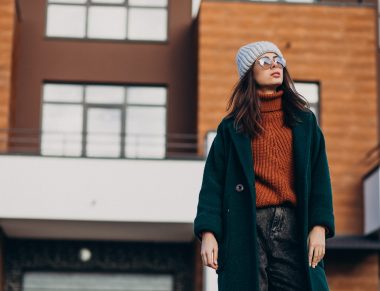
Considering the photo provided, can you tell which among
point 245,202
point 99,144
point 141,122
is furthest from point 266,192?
point 141,122

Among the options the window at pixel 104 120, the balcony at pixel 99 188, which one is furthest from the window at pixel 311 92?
the balcony at pixel 99 188

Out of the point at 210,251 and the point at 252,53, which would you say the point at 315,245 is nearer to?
the point at 210,251

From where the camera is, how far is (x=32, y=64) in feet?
77.9

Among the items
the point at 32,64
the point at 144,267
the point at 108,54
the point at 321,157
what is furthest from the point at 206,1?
the point at 321,157

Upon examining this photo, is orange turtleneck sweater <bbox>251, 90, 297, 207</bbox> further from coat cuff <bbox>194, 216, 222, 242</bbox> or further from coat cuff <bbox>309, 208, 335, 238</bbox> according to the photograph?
coat cuff <bbox>194, 216, 222, 242</bbox>

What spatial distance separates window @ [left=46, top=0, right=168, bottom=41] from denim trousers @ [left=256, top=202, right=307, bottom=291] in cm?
1938

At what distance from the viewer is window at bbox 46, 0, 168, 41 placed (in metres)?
24.0

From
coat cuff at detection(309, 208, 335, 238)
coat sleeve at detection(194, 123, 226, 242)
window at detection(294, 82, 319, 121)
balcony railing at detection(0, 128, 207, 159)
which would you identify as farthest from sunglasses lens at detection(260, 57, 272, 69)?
balcony railing at detection(0, 128, 207, 159)

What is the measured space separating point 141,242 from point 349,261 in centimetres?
464

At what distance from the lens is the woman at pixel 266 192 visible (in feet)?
16.1

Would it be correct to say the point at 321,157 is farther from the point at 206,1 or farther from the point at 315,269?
the point at 206,1

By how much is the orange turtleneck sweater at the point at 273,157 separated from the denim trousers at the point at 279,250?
5 cm

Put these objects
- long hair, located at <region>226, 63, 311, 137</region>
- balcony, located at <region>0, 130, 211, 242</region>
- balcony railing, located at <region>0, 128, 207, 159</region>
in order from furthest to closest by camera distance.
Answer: balcony railing, located at <region>0, 128, 207, 159</region>
balcony, located at <region>0, 130, 211, 242</region>
long hair, located at <region>226, 63, 311, 137</region>

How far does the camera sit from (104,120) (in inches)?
926
